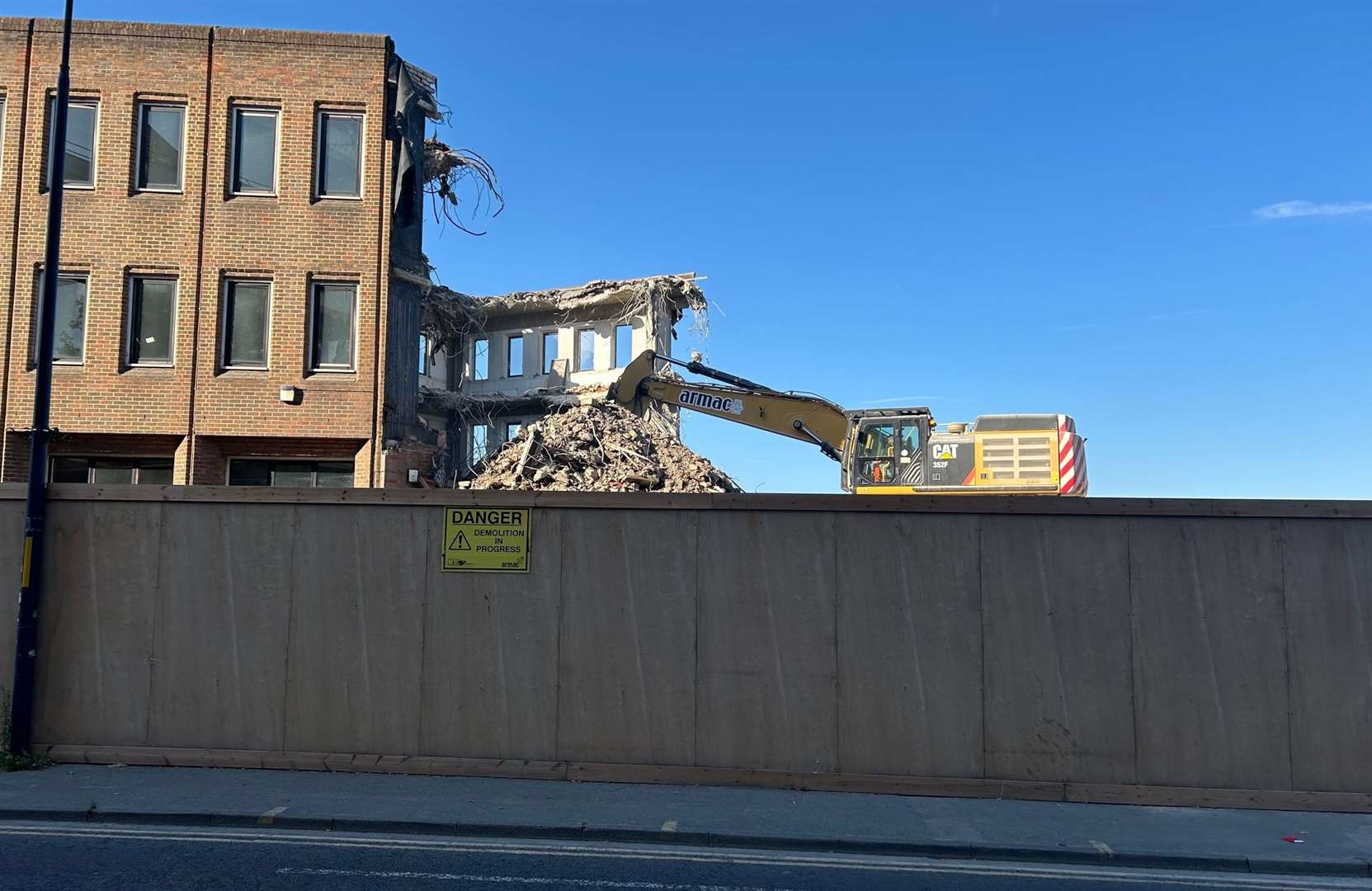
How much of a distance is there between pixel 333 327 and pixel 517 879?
42.6 ft

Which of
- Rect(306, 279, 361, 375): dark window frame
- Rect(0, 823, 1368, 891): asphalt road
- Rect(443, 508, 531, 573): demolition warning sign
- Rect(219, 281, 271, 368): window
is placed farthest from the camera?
Rect(306, 279, 361, 375): dark window frame

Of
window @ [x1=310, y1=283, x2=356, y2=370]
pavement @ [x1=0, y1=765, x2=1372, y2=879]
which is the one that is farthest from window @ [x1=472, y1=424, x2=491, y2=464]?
pavement @ [x1=0, y1=765, x2=1372, y2=879]

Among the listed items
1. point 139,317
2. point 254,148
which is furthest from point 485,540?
point 254,148

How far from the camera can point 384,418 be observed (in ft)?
57.1

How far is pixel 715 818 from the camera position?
8055 mm

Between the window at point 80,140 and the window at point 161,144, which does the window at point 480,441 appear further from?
the window at point 80,140

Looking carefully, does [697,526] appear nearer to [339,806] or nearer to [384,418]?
[339,806]

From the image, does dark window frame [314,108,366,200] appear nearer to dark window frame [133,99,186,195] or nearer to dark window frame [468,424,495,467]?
dark window frame [133,99,186,195]

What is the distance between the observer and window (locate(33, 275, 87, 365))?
17.1 metres

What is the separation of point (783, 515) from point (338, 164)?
12.1 meters

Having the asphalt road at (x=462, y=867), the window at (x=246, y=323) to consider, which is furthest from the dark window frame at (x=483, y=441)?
the asphalt road at (x=462, y=867)

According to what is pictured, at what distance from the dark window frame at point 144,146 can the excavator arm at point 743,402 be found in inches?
329

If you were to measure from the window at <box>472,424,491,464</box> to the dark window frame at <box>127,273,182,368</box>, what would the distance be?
12.7 metres

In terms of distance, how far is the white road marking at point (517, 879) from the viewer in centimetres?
648
